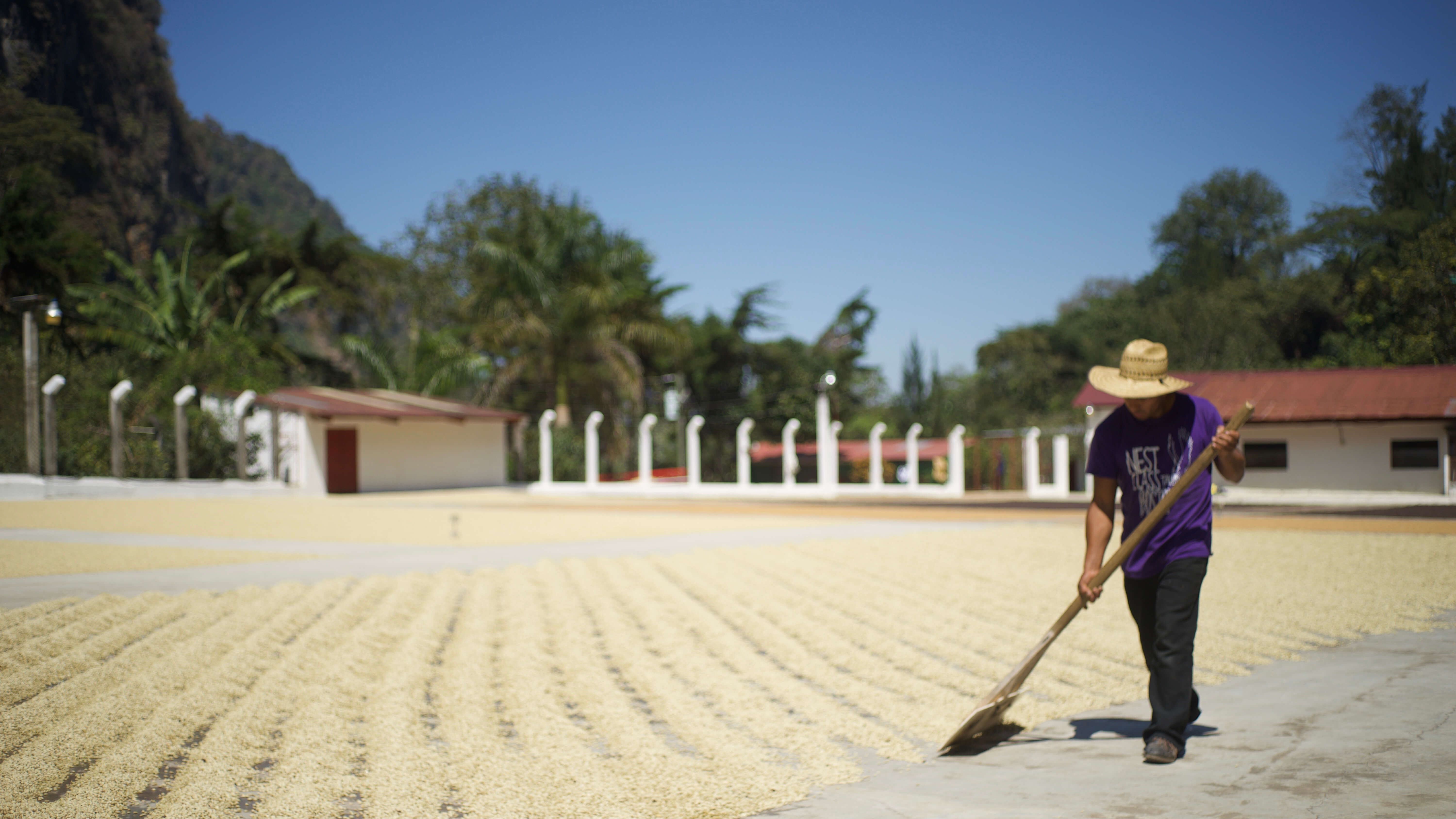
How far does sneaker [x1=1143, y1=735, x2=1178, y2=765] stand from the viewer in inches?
150

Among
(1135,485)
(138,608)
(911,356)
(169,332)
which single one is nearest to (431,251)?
(169,332)

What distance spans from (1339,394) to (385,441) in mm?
26603

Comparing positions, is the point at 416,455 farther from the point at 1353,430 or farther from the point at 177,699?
the point at 177,699

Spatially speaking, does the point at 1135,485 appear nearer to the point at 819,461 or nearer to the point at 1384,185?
the point at 1384,185

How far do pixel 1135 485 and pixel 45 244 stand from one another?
12472mm

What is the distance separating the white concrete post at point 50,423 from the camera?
15.1 metres

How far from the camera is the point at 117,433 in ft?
64.3

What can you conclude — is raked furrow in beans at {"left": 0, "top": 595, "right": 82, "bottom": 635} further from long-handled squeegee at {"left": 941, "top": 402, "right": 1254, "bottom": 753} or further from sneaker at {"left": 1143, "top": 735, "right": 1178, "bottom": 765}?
sneaker at {"left": 1143, "top": 735, "right": 1178, "bottom": 765}

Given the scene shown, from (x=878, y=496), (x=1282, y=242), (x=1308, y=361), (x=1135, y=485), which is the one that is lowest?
(x=878, y=496)

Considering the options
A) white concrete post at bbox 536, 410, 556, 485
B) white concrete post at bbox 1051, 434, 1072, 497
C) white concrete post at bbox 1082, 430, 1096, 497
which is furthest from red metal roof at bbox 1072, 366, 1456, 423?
white concrete post at bbox 536, 410, 556, 485

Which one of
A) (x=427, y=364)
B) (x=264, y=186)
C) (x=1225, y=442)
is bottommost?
(x=1225, y=442)

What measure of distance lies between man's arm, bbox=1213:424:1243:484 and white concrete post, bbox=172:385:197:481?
21.2 m

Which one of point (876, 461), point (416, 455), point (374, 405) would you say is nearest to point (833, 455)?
point (876, 461)

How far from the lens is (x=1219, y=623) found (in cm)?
687
